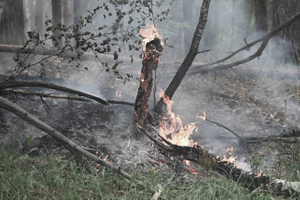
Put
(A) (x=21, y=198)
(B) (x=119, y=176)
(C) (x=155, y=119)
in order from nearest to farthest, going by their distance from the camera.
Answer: (A) (x=21, y=198)
(B) (x=119, y=176)
(C) (x=155, y=119)

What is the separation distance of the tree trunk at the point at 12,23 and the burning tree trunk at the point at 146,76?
20.5 feet

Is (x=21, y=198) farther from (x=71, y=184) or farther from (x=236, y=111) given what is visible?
(x=236, y=111)

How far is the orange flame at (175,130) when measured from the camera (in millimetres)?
5902

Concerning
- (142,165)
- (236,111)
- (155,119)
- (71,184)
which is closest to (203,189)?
(142,165)

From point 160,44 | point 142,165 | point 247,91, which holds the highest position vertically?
point 160,44

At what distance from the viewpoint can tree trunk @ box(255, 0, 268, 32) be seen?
1158cm

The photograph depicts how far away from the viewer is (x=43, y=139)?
548cm

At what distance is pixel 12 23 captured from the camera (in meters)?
9.86

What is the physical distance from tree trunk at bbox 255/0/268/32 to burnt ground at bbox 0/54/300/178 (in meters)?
1.88

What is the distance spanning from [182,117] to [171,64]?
9.21 feet

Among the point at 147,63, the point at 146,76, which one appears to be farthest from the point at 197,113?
the point at 147,63

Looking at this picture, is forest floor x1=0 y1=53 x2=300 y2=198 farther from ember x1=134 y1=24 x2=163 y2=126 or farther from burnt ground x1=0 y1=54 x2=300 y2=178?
ember x1=134 y1=24 x2=163 y2=126

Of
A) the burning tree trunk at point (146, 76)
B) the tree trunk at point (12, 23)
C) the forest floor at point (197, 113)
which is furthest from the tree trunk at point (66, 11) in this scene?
the burning tree trunk at point (146, 76)

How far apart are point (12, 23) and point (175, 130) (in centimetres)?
745
